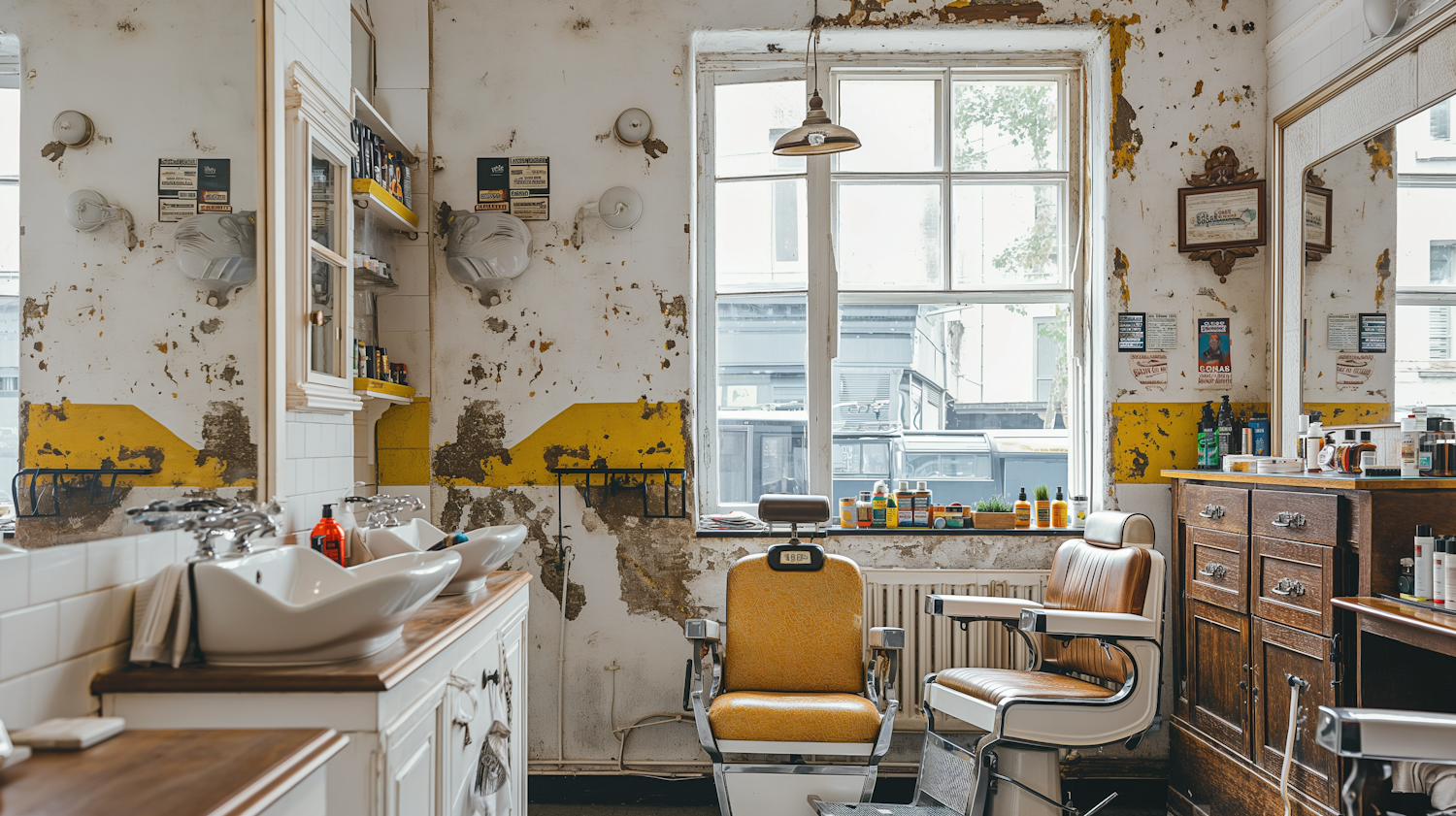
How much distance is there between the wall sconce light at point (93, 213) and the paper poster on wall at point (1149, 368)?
335 cm

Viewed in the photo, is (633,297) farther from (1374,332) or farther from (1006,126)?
(1374,332)

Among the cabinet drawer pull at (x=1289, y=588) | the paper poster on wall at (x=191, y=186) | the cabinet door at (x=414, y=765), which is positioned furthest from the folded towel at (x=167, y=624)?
the cabinet drawer pull at (x=1289, y=588)

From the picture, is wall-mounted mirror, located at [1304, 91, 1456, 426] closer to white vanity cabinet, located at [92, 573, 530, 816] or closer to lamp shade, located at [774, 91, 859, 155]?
lamp shade, located at [774, 91, 859, 155]

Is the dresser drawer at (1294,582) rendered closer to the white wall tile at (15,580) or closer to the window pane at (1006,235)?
the window pane at (1006,235)

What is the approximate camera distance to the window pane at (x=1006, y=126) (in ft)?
12.5

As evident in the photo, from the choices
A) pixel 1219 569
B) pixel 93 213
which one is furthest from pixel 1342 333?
pixel 93 213

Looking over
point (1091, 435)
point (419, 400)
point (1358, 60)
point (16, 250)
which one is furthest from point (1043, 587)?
point (16, 250)

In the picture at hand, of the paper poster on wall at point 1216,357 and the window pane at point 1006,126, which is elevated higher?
the window pane at point 1006,126

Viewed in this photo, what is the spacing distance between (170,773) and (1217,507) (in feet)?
9.96

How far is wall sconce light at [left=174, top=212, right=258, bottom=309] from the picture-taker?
2008mm

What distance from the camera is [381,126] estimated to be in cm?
332

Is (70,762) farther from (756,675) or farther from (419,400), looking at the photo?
(419,400)

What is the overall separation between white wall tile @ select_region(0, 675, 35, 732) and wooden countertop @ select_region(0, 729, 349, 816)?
23 cm

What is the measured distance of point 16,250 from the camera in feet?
4.97
